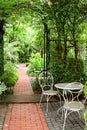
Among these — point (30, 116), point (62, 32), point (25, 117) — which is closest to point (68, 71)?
point (62, 32)

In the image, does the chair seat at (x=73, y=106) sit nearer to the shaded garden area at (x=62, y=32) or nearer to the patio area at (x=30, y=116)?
the patio area at (x=30, y=116)

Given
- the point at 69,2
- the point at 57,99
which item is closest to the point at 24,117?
the point at 57,99

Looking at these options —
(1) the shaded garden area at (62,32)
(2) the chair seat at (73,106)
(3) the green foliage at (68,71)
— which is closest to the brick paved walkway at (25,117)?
(2) the chair seat at (73,106)

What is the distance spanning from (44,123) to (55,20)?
10.7ft

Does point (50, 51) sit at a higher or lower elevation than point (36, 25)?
lower

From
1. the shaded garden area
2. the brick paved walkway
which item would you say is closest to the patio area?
the brick paved walkway

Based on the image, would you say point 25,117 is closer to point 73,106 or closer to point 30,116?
point 30,116

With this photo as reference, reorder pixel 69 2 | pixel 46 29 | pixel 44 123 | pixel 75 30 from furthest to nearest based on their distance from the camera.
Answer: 1. pixel 46 29
2. pixel 75 30
3. pixel 69 2
4. pixel 44 123

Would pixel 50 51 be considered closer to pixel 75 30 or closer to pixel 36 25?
pixel 75 30

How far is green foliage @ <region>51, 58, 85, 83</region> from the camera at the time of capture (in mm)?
7660

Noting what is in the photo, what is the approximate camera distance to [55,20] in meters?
7.73

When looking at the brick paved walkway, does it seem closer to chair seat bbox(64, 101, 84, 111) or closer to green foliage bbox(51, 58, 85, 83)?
chair seat bbox(64, 101, 84, 111)

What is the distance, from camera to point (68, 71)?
25.2ft

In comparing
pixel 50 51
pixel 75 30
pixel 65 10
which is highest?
pixel 65 10
